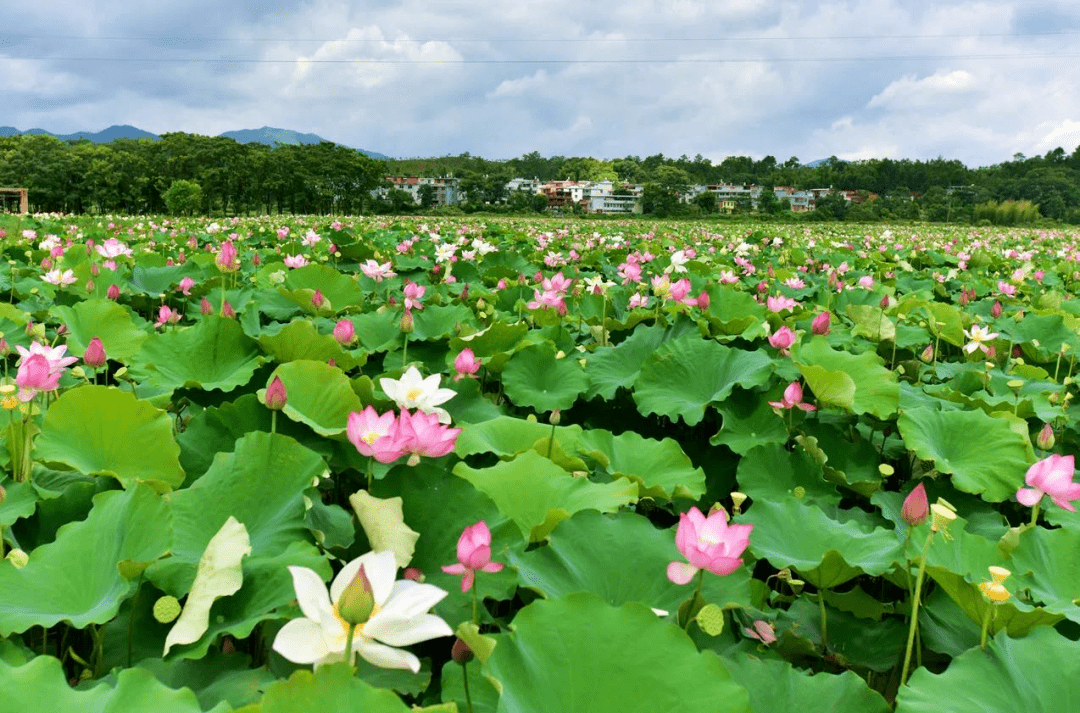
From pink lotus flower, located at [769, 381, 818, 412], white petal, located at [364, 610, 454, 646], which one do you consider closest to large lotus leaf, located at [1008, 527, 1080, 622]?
pink lotus flower, located at [769, 381, 818, 412]

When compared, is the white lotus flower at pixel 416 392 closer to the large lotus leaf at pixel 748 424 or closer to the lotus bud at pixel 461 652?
the lotus bud at pixel 461 652

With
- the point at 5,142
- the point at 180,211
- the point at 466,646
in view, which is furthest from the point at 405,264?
the point at 5,142

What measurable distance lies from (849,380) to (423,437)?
1.10 metres

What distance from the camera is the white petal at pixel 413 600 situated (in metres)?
0.63

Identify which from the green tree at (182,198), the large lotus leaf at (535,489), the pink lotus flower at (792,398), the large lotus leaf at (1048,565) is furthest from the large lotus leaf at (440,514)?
the green tree at (182,198)

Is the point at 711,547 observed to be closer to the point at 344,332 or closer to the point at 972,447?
the point at 972,447

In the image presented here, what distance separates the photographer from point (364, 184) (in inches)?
2024

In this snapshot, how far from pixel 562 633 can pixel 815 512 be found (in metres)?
0.62

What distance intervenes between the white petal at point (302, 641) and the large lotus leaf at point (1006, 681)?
0.58m

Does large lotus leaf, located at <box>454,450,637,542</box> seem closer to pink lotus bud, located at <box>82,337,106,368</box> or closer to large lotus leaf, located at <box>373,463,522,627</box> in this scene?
large lotus leaf, located at <box>373,463,522,627</box>

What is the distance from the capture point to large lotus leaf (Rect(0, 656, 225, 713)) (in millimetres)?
635

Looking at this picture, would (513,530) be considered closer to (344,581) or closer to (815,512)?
(344,581)

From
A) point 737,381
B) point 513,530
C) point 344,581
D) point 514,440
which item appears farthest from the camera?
point 737,381

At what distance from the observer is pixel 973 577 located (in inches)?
43.4
